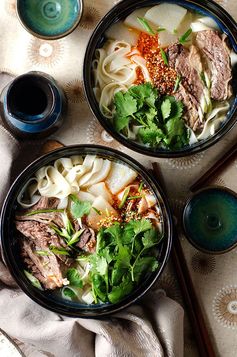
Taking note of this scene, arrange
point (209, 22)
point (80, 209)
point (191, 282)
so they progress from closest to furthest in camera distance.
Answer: point (80, 209)
point (209, 22)
point (191, 282)

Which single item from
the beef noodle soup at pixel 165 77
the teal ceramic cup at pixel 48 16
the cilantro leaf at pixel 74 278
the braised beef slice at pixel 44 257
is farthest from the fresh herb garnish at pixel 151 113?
the cilantro leaf at pixel 74 278

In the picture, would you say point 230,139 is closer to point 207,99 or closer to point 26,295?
point 207,99

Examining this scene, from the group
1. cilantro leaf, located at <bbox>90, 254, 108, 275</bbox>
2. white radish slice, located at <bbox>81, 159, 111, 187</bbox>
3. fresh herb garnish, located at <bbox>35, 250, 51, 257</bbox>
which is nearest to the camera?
cilantro leaf, located at <bbox>90, 254, 108, 275</bbox>

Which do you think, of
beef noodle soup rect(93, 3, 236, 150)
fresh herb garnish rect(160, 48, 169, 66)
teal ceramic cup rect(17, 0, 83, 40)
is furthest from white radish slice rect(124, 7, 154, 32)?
teal ceramic cup rect(17, 0, 83, 40)

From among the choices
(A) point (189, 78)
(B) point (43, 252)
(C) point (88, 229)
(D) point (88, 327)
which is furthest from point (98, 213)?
(A) point (189, 78)

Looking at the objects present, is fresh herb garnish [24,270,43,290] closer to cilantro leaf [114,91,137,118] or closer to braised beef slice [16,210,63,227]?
braised beef slice [16,210,63,227]

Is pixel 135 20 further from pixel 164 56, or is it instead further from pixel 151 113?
pixel 151 113

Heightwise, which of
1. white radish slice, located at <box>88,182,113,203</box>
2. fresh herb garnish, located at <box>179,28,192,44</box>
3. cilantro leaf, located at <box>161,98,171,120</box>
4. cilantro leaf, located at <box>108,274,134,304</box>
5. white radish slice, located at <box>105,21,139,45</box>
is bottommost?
cilantro leaf, located at <box>108,274,134,304</box>

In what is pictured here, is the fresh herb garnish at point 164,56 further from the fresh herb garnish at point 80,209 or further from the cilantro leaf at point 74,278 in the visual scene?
the cilantro leaf at point 74,278
